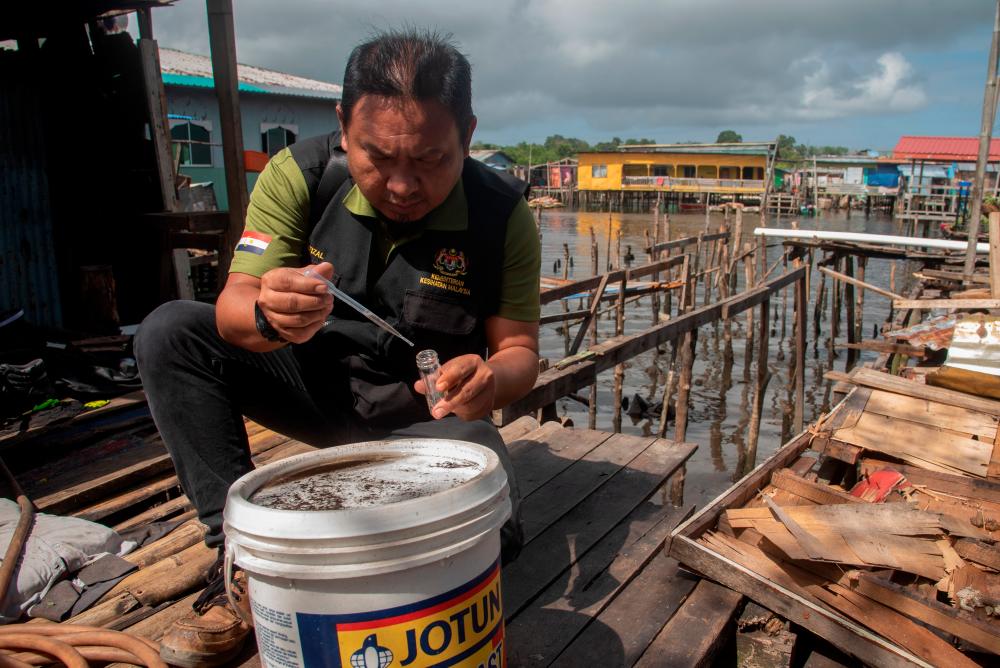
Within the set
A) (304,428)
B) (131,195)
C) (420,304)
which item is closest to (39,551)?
(304,428)

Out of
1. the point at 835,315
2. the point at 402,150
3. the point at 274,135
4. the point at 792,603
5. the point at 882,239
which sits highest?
the point at 274,135

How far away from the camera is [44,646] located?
1942 millimetres

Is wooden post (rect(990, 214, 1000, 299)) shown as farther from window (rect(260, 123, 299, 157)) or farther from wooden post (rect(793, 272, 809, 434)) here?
window (rect(260, 123, 299, 157))

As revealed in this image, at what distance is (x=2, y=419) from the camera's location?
13.4ft

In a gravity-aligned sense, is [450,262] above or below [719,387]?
above

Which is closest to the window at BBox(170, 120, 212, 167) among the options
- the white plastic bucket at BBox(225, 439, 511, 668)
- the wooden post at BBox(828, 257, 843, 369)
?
the wooden post at BBox(828, 257, 843, 369)

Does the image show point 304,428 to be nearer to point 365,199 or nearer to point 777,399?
point 365,199

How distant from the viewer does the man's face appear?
2.02 m

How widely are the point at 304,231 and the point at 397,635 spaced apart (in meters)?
1.54

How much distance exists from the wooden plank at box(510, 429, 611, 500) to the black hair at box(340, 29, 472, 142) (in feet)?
5.73

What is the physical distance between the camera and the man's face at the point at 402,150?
79.6 inches

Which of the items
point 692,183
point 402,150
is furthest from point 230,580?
point 692,183

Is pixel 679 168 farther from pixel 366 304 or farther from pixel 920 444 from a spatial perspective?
pixel 366 304

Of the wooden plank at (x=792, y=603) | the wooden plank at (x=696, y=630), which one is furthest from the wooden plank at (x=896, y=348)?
→ the wooden plank at (x=696, y=630)
